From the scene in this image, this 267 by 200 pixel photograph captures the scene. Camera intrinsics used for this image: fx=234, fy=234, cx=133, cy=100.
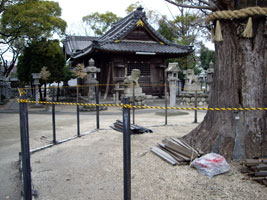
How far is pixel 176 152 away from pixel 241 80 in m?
1.66

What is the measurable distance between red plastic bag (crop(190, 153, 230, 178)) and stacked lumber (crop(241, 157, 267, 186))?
0.26 metres

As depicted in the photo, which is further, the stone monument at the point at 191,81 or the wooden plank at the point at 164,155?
the stone monument at the point at 191,81

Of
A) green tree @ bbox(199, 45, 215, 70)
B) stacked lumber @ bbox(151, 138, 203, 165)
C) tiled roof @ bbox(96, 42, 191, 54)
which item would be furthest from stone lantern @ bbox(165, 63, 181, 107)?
green tree @ bbox(199, 45, 215, 70)

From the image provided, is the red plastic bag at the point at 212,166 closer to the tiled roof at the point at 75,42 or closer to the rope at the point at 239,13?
the rope at the point at 239,13

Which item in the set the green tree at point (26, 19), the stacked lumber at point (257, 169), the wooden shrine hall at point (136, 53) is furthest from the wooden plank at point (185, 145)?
the wooden shrine hall at point (136, 53)

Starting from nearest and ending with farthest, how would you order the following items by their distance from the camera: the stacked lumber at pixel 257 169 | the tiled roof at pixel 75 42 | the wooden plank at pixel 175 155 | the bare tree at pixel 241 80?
1. the stacked lumber at pixel 257 169
2. the bare tree at pixel 241 80
3. the wooden plank at pixel 175 155
4. the tiled roof at pixel 75 42

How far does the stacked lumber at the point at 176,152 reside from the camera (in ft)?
13.0

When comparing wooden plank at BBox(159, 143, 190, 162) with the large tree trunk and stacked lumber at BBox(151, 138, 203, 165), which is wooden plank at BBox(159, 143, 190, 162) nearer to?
stacked lumber at BBox(151, 138, 203, 165)

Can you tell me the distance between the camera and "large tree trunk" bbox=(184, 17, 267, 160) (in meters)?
3.82

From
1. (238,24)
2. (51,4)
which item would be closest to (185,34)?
(51,4)

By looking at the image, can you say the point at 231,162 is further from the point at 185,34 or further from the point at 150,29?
the point at 185,34


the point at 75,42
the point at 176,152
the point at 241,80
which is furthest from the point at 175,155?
the point at 75,42

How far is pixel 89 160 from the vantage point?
436 cm

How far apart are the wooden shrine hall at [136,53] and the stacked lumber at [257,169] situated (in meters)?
13.2
